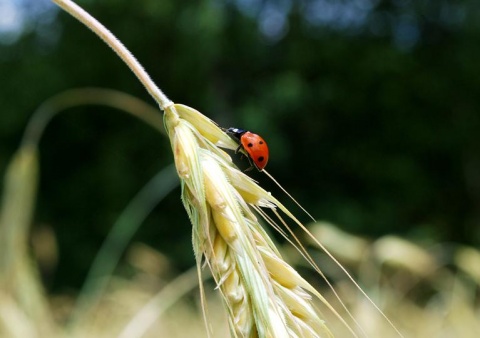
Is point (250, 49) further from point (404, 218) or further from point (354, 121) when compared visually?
point (404, 218)

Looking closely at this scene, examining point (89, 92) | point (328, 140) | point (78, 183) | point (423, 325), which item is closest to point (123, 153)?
point (78, 183)

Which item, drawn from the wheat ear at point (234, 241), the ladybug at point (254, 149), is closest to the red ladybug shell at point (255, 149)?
A: the ladybug at point (254, 149)

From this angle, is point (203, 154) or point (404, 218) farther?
point (404, 218)

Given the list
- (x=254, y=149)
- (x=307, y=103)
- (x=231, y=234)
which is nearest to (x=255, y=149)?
(x=254, y=149)

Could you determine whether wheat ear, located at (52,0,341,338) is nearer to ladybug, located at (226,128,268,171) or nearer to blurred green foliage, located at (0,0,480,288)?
ladybug, located at (226,128,268,171)

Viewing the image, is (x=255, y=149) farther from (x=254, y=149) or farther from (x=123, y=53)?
(x=123, y=53)

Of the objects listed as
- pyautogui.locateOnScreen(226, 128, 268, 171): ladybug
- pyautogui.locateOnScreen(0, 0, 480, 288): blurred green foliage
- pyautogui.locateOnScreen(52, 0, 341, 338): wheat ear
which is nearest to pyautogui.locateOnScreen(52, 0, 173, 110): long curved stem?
pyautogui.locateOnScreen(52, 0, 341, 338): wheat ear

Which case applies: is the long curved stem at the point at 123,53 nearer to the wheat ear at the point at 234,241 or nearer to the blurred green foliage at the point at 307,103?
the wheat ear at the point at 234,241
